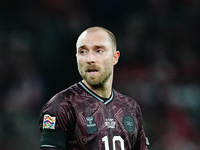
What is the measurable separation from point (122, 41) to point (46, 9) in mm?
1527

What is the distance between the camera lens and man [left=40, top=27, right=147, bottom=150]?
8.76ft

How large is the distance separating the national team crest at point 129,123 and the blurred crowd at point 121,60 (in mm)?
3288

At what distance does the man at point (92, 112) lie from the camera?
2670 mm

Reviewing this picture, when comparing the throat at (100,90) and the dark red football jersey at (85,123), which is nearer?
the dark red football jersey at (85,123)

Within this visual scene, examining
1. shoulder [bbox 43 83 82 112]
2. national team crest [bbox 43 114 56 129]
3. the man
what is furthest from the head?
national team crest [bbox 43 114 56 129]

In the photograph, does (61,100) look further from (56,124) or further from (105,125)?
(105,125)

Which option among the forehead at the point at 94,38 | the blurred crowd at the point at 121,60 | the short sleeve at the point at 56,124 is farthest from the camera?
the blurred crowd at the point at 121,60

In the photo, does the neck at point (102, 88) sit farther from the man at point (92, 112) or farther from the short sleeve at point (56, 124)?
the short sleeve at point (56, 124)

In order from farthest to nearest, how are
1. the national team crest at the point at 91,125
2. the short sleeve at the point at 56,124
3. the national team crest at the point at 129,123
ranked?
the national team crest at the point at 129,123, the national team crest at the point at 91,125, the short sleeve at the point at 56,124

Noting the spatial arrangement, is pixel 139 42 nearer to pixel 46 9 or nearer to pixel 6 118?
pixel 46 9

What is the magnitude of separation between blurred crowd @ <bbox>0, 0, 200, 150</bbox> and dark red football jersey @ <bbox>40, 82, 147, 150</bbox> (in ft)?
10.9

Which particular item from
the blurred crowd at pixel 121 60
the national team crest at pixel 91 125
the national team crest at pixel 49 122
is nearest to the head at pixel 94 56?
the national team crest at pixel 91 125

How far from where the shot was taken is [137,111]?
126 inches

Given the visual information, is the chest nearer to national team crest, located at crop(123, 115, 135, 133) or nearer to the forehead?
national team crest, located at crop(123, 115, 135, 133)
